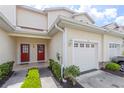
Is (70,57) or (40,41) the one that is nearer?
(70,57)

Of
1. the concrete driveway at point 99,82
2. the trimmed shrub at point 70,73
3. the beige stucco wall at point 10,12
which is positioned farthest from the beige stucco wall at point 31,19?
the trimmed shrub at point 70,73

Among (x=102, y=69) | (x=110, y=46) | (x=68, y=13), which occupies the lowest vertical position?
(x=102, y=69)

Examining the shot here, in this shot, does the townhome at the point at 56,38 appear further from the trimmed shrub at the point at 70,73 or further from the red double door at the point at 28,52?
the trimmed shrub at the point at 70,73

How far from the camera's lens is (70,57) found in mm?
6723

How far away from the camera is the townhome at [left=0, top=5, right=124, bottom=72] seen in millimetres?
6609

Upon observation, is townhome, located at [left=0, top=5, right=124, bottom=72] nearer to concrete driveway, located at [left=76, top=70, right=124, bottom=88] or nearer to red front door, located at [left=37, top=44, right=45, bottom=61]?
red front door, located at [left=37, top=44, right=45, bottom=61]

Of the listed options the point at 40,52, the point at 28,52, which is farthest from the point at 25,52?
the point at 40,52

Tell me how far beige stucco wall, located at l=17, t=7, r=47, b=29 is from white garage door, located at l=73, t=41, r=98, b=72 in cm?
689

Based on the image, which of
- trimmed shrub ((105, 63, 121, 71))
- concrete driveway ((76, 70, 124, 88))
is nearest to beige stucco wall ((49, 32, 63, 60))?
concrete driveway ((76, 70, 124, 88))
